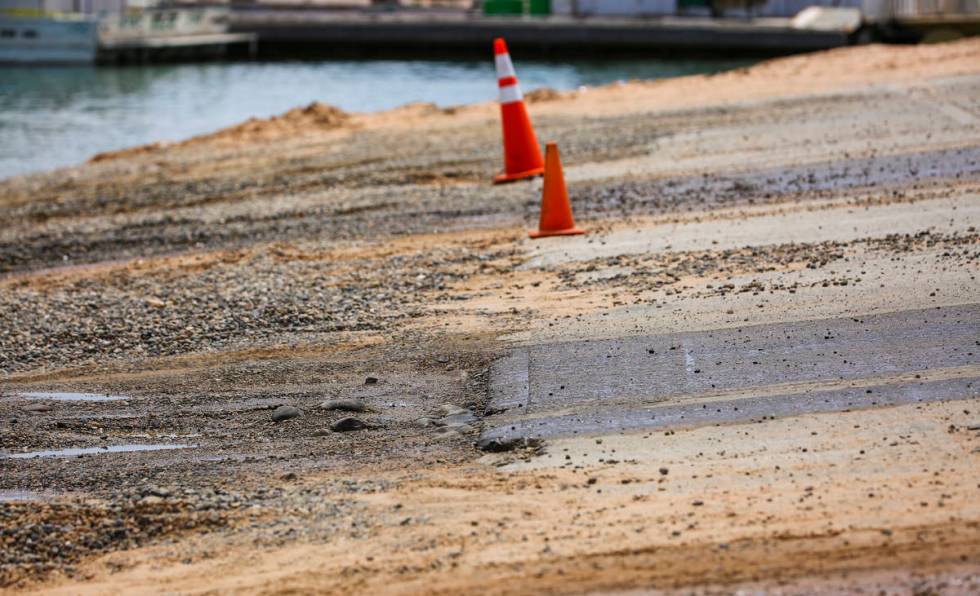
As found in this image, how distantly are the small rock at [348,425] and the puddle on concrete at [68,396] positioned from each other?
1.53 metres

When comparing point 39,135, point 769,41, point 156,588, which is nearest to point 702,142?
point 156,588

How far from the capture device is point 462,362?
23.8ft

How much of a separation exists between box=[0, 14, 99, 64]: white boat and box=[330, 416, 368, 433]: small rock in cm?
4289

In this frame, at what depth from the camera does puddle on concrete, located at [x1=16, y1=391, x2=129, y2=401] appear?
720 centimetres

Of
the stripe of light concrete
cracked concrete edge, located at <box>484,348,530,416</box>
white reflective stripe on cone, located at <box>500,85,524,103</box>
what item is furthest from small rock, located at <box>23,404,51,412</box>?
white reflective stripe on cone, located at <box>500,85,524,103</box>

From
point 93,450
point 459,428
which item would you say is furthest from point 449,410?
point 93,450

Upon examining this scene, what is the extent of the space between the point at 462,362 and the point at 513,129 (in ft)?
18.5

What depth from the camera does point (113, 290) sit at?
989 centimetres

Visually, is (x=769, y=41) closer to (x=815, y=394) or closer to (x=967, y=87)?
(x=967, y=87)

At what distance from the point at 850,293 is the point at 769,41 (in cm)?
3653

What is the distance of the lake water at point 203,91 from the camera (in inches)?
1038

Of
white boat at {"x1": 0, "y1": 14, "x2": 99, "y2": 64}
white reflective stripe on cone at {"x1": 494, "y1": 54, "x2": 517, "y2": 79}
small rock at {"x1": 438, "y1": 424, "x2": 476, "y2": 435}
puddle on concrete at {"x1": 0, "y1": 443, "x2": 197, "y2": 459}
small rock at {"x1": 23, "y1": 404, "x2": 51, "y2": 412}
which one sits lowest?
puddle on concrete at {"x1": 0, "y1": 443, "x2": 197, "y2": 459}

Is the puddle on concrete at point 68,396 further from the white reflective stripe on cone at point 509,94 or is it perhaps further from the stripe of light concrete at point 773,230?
the white reflective stripe on cone at point 509,94

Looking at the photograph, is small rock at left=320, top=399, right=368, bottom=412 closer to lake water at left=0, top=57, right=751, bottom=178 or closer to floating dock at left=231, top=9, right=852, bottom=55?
lake water at left=0, top=57, right=751, bottom=178
